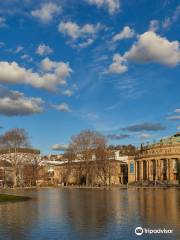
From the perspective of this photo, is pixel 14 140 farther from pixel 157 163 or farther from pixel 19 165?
pixel 157 163

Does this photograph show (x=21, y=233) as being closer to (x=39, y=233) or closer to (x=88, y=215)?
(x=39, y=233)

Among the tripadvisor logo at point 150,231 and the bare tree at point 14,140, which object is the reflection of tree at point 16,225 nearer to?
the tripadvisor logo at point 150,231

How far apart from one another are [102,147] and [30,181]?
31774mm

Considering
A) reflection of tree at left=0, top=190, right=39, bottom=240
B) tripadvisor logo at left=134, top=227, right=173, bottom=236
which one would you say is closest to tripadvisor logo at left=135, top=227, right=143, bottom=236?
tripadvisor logo at left=134, top=227, right=173, bottom=236

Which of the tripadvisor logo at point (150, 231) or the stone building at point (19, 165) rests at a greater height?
the stone building at point (19, 165)

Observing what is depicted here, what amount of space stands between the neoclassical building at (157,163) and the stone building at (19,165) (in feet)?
128

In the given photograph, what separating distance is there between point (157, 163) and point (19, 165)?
5130 centimetres

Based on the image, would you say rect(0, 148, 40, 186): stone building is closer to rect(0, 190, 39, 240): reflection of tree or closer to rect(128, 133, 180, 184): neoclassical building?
rect(128, 133, 180, 184): neoclassical building

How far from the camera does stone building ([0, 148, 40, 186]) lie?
13088cm

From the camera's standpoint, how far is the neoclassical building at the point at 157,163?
5906 inches

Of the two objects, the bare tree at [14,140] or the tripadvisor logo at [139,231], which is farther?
the bare tree at [14,140]

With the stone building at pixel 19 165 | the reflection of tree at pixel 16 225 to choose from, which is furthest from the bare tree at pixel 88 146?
the reflection of tree at pixel 16 225

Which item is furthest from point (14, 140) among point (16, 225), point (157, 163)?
point (16, 225)

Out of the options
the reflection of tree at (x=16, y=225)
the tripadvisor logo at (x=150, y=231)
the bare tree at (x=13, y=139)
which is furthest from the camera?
the bare tree at (x=13, y=139)
